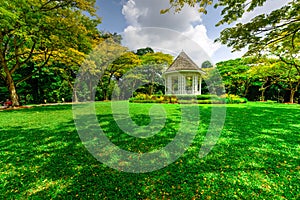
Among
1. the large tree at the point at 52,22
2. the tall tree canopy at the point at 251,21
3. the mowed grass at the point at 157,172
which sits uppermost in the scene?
the large tree at the point at 52,22

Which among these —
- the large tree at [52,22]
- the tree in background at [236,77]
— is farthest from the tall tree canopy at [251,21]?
the tree in background at [236,77]

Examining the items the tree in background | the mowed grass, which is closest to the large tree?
the mowed grass

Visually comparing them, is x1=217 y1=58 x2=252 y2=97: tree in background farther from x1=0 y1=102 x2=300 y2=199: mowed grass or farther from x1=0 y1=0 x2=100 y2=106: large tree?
x1=0 y1=102 x2=300 y2=199: mowed grass

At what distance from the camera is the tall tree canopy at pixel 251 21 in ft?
15.5

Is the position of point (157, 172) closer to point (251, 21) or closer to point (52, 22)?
point (251, 21)

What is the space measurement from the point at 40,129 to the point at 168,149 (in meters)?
4.67

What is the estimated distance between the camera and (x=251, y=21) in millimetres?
5023

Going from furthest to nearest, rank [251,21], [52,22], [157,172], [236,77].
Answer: [236,77] → [52,22] → [251,21] → [157,172]

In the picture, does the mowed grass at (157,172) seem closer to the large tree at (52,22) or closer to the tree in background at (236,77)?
the large tree at (52,22)

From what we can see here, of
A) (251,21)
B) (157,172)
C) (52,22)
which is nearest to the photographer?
(157,172)

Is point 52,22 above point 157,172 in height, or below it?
above

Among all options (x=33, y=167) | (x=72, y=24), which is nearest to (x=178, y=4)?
(x=33, y=167)

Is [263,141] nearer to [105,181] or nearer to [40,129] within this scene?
[105,181]

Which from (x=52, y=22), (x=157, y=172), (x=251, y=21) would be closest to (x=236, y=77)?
(x=251, y=21)
